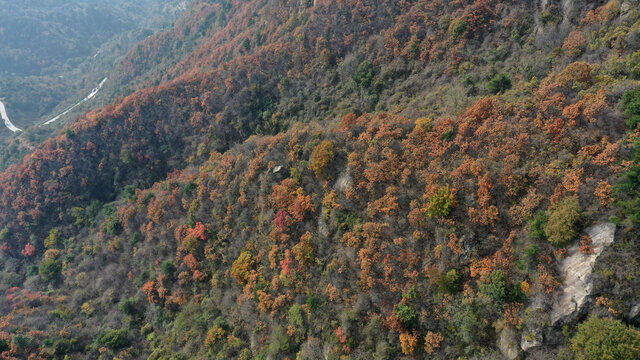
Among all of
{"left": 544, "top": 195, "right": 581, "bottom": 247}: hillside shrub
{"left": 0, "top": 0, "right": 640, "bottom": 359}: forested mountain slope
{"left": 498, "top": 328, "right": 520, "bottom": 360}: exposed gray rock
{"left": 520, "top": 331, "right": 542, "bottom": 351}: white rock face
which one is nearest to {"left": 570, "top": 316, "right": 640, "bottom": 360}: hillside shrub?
{"left": 0, "top": 0, "right": 640, "bottom": 359}: forested mountain slope

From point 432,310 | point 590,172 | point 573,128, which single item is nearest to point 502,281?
point 432,310

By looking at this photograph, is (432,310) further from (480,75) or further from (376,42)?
(376,42)

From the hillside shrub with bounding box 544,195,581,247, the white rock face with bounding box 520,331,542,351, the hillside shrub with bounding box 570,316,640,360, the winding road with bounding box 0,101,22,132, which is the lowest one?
the white rock face with bounding box 520,331,542,351

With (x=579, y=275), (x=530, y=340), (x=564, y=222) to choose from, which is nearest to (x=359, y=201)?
(x=564, y=222)

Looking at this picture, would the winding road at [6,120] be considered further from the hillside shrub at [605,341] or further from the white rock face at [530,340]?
the hillside shrub at [605,341]

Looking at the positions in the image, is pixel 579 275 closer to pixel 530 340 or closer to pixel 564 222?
pixel 564 222

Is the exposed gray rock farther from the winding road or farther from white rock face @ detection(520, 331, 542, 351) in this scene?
the winding road
